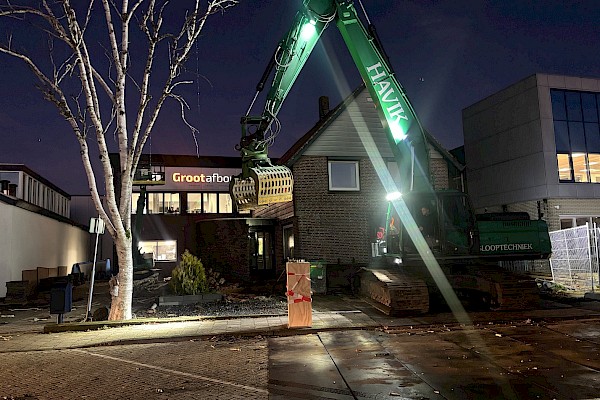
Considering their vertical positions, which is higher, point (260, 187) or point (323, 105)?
point (323, 105)

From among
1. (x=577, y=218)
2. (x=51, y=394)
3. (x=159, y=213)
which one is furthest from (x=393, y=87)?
(x=159, y=213)

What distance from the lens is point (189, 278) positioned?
53.4ft

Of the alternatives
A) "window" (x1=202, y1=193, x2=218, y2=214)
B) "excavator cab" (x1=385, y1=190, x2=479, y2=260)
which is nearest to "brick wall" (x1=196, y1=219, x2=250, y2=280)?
"window" (x1=202, y1=193, x2=218, y2=214)

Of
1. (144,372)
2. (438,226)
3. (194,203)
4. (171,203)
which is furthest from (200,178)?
(144,372)

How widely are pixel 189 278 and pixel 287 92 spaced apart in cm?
723

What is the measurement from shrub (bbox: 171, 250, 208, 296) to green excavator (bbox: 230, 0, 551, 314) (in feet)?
18.2

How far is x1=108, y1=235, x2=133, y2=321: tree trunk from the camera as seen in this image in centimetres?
1306

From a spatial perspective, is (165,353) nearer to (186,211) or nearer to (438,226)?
(438,226)

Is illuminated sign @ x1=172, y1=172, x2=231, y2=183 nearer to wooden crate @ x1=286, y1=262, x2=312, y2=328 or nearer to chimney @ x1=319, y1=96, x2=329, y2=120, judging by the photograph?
chimney @ x1=319, y1=96, x2=329, y2=120

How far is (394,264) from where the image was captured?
47.2 feet

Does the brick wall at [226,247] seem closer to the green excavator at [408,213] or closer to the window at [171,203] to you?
the window at [171,203]

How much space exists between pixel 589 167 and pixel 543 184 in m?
3.46

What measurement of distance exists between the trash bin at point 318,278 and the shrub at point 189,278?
3.90m

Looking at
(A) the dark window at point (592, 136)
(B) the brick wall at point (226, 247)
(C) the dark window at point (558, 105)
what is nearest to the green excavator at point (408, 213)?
(B) the brick wall at point (226, 247)
